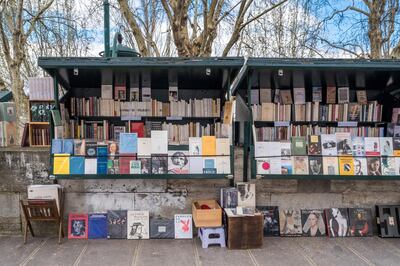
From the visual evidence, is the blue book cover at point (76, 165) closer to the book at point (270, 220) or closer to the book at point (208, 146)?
the book at point (208, 146)

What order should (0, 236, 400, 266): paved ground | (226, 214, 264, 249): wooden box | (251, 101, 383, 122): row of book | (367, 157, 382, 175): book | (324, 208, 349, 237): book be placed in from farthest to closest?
(251, 101, 383, 122): row of book < (324, 208, 349, 237): book < (367, 157, 382, 175): book < (226, 214, 264, 249): wooden box < (0, 236, 400, 266): paved ground

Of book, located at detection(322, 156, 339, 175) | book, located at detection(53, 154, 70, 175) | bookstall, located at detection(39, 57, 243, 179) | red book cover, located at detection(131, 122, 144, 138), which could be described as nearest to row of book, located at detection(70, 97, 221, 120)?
bookstall, located at detection(39, 57, 243, 179)

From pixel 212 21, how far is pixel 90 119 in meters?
4.74

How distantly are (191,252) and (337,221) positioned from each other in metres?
1.83

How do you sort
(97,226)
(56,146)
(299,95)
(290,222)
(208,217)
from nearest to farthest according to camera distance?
(208,217)
(56,146)
(97,226)
(290,222)
(299,95)

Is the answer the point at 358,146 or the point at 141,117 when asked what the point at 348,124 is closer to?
the point at 358,146

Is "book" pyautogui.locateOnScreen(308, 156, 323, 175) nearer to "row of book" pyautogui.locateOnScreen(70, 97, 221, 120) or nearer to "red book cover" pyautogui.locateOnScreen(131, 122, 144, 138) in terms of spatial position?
"row of book" pyautogui.locateOnScreen(70, 97, 221, 120)

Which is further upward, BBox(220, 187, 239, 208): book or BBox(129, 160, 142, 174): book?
BBox(129, 160, 142, 174): book

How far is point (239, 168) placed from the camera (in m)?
3.40

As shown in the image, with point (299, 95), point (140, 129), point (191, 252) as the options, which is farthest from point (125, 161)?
point (299, 95)

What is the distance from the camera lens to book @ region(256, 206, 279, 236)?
3.33 metres

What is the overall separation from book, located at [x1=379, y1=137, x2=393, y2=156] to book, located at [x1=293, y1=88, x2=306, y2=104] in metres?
1.08

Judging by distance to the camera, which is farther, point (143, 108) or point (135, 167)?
point (143, 108)

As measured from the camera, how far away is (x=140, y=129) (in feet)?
13.3
